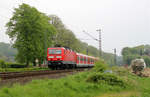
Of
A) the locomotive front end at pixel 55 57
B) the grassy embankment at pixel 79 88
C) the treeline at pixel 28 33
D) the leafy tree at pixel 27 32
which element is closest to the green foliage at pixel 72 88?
the grassy embankment at pixel 79 88

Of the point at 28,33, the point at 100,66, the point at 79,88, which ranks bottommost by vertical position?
the point at 79,88

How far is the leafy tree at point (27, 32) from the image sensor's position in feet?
130

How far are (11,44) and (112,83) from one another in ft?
105

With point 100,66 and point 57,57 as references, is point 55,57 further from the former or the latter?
point 100,66

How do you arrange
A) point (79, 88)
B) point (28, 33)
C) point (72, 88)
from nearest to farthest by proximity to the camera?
point (72, 88) < point (79, 88) < point (28, 33)

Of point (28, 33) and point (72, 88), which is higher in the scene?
point (28, 33)

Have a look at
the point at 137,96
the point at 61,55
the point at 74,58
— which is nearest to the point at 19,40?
the point at 74,58

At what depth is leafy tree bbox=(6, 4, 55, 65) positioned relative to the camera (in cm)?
3959

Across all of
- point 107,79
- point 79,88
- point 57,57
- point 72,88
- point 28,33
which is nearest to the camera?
point 72,88

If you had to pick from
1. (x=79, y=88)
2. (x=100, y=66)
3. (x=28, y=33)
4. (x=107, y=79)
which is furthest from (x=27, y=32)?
(x=79, y=88)

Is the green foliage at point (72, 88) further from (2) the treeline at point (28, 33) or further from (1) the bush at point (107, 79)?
(2) the treeline at point (28, 33)

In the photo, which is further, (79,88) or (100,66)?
(100,66)

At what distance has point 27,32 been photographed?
40.4 metres

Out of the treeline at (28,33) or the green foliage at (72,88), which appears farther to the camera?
the treeline at (28,33)
